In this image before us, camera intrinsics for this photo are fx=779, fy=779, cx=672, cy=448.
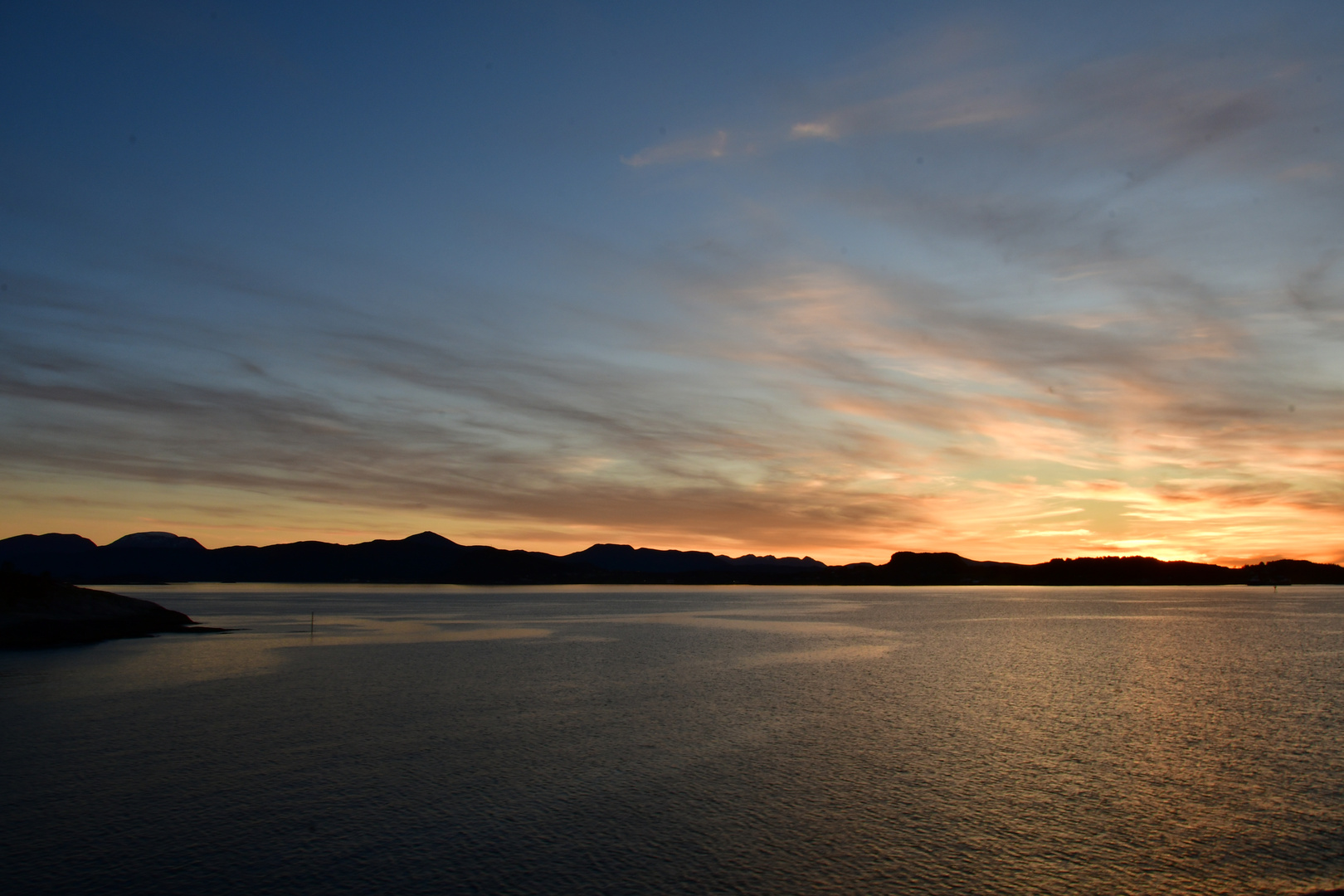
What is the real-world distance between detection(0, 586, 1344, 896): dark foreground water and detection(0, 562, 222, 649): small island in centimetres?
1508

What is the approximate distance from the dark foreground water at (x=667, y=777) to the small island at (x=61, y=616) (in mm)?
15082

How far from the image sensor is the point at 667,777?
2617cm

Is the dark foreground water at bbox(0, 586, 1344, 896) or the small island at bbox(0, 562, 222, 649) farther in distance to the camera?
the small island at bbox(0, 562, 222, 649)

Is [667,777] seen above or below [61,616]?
below

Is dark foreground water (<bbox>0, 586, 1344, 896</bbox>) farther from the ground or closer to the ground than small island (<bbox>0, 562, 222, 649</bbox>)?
closer to the ground

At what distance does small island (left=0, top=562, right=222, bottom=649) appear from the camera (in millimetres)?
67250

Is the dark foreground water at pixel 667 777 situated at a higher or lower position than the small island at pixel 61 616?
lower

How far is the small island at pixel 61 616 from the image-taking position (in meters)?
67.2

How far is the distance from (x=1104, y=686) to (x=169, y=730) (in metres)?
49.4

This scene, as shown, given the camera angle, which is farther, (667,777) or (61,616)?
(61,616)

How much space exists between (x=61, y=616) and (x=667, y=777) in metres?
72.2

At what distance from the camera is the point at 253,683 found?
46.1m

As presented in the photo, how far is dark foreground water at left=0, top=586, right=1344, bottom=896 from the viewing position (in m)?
18.4

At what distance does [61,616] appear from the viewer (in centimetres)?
7162
